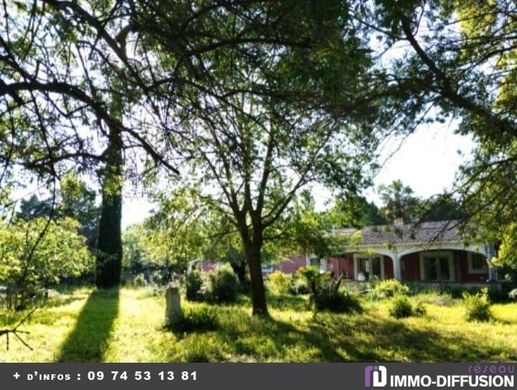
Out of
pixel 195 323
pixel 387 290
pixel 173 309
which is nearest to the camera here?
pixel 195 323

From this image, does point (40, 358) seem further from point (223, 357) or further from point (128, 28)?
point (128, 28)

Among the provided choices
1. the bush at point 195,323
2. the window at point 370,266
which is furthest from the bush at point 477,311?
the window at point 370,266

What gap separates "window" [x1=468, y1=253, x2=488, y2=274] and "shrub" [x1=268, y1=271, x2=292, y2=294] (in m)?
11.6

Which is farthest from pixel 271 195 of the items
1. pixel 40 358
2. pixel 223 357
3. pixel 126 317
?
pixel 40 358

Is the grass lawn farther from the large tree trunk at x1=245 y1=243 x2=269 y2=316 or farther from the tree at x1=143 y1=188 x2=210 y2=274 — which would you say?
the tree at x1=143 y1=188 x2=210 y2=274

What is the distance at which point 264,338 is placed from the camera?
35.1ft

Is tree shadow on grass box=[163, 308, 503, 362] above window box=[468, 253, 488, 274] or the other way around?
the other way around

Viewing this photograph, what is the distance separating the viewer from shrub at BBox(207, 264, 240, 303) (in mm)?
19281

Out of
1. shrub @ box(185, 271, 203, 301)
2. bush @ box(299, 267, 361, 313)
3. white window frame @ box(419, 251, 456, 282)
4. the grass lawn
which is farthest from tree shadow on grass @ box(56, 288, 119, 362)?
white window frame @ box(419, 251, 456, 282)

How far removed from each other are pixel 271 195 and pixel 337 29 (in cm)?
1127

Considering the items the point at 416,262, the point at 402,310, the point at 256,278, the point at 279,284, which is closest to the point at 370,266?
the point at 416,262

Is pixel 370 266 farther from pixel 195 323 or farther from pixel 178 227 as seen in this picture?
pixel 195 323

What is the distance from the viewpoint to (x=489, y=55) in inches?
326

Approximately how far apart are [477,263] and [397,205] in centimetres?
2442
